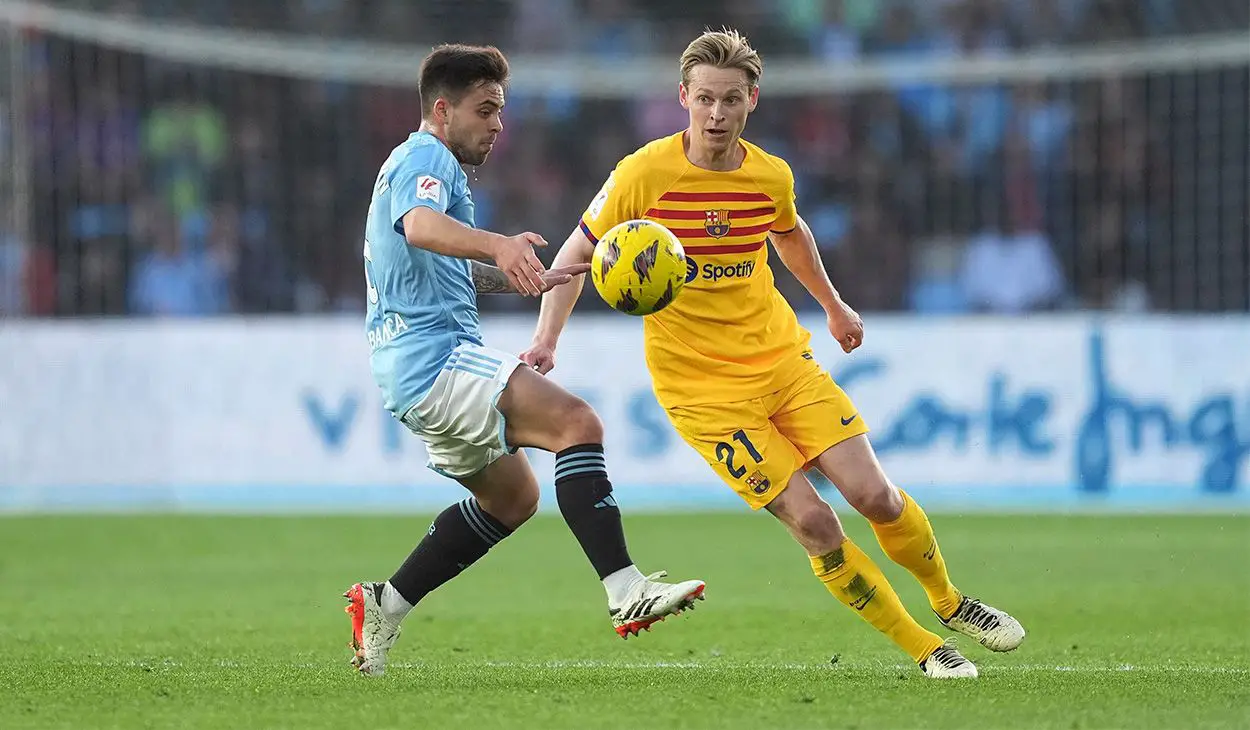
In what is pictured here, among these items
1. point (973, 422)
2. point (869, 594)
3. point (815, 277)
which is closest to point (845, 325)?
point (815, 277)

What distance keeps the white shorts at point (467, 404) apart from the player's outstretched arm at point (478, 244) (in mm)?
308

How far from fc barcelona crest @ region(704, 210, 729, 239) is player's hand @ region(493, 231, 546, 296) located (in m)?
0.98

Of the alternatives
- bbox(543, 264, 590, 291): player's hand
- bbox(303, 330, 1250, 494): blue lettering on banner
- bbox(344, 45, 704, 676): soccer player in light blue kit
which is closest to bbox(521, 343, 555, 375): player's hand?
bbox(344, 45, 704, 676): soccer player in light blue kit

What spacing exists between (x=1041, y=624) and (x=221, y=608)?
3692mm

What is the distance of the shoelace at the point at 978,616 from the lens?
6211mm

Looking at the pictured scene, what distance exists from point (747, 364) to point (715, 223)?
1.60ft

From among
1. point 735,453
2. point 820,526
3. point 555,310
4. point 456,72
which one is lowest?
point 820,526

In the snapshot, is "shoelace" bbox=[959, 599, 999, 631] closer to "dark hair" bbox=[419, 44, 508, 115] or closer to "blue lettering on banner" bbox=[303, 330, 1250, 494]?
"dark hair" bbox=[419, 44, 508, 115]

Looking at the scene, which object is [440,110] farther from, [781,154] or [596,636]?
[781,154]

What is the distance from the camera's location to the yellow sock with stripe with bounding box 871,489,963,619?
20.1 ft

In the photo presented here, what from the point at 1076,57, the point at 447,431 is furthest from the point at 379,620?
the point at 1076,57

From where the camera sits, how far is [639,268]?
5.68 metres

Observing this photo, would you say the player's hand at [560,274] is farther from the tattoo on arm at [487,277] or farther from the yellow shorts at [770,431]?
the yellow shorts at [770,431]

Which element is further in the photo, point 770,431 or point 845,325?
point 845,325
